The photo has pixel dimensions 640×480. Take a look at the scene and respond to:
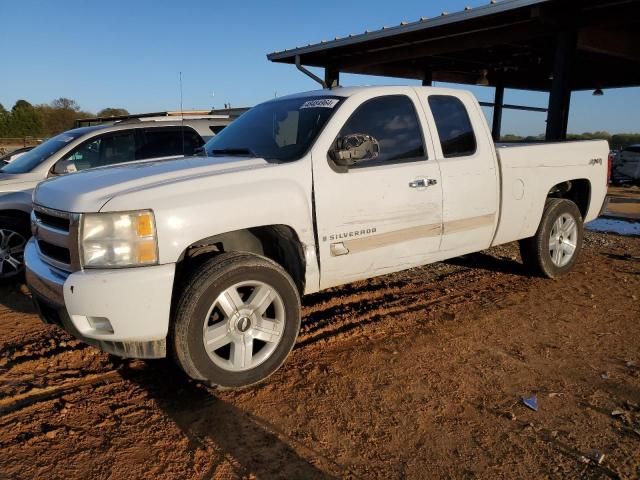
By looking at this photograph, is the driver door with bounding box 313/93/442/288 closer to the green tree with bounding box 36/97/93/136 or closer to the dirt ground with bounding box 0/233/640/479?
the dirt ground with bounding box 0/233/640/479

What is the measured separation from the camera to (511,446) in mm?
2680

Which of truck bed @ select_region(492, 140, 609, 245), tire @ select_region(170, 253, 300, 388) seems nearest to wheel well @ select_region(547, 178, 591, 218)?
truck bed @ select_region(492, 140, 609, 245)

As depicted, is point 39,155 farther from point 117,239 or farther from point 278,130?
point 117,239

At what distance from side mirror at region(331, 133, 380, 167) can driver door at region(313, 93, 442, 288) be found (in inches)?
2.2

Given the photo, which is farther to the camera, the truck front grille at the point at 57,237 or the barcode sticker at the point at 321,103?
the barcode sticker at the point at 321,103

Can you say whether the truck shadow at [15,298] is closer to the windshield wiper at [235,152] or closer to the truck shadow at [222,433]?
the truck shadow at [222,433]

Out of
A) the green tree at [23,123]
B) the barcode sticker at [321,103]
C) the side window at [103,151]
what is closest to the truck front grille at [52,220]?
the barcode sticker at [321,103]

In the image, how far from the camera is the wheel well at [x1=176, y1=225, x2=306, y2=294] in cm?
335

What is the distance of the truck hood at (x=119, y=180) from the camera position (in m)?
2.98

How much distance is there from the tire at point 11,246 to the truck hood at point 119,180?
2.68 metres

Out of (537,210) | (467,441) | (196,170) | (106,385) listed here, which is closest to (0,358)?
(106,385)

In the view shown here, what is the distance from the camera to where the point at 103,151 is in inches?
262

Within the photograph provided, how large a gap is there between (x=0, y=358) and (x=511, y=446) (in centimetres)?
364

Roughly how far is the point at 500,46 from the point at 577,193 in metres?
8.10
